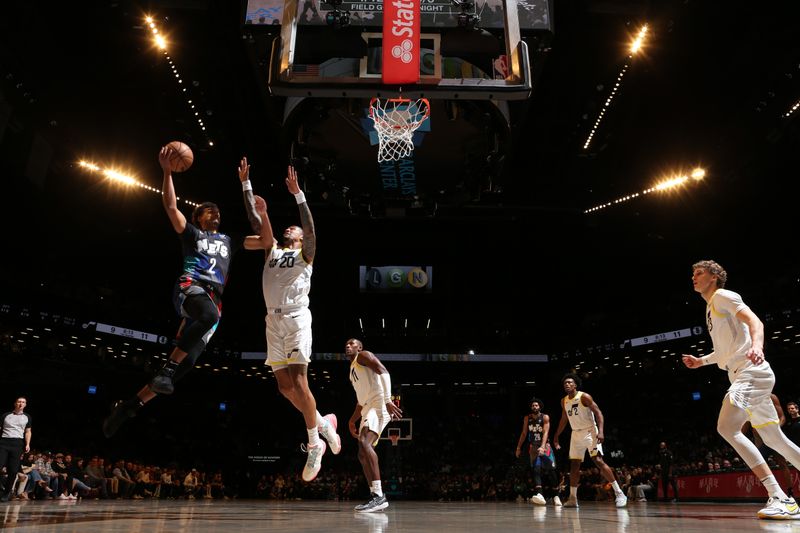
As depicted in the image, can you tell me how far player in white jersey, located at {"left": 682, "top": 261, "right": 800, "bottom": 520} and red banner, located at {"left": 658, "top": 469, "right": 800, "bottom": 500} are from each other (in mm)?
7608

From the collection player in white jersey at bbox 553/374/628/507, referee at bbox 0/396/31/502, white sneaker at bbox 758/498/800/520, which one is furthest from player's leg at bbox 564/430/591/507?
referee at bbox 0/396/31/502

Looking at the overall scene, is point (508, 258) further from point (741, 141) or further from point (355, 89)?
point (355, 89)

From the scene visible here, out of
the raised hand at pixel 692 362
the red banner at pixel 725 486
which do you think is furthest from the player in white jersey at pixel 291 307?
the red banner at pixel 725 486

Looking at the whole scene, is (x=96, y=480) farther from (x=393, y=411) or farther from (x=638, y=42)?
(x=638, y=42)

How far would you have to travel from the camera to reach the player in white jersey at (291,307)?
18.5 feet

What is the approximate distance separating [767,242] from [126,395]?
82.6ft

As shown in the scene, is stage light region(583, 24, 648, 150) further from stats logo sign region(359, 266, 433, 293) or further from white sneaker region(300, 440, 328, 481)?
stats logo sign region(359, 266, 433, 293)

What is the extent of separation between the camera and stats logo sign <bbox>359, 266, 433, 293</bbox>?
24688 mm

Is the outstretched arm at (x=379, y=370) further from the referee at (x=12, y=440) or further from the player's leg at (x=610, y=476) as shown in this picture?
the referee at (x=12, y=440)

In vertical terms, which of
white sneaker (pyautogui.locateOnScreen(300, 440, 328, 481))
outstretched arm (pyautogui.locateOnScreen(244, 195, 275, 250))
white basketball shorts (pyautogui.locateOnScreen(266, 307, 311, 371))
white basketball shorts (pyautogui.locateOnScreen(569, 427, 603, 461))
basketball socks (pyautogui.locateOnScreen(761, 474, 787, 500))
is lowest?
basketball socks (pyautogui.locateOnScreen(761, 474, 787, 500))

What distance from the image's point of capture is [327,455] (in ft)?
102

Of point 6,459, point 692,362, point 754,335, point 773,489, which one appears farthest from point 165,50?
point 773,489

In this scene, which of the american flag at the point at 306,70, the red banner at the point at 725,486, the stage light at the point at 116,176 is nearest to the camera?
the american flag at the point at 306,70

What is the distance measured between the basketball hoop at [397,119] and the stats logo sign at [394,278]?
45.9ft
